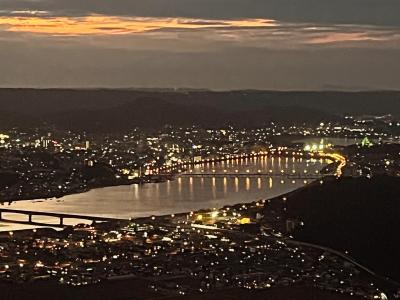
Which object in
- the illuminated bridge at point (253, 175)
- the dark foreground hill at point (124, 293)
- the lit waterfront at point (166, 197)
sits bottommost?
the dark foreground hill at point (124, 293)

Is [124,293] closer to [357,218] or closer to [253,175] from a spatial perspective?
[357,218]

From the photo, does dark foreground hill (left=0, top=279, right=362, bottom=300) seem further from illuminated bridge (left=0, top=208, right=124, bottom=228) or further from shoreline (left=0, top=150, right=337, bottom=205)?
shoreline (left=0, top=150, right=337, bottom=205)

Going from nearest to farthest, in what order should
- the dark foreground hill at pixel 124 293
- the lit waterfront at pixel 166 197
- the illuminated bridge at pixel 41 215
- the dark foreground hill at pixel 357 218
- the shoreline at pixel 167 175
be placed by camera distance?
the dark foreground hill at pixel 124 293, the dark foreground hill at pixel 357 218, the illuminated bridge at pixel 41 215, the lit waterfront at pixel 166 197, the shoreline at pixel 167 175

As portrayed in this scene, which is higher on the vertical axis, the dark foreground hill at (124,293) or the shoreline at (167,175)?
the shoreline at (167,175)

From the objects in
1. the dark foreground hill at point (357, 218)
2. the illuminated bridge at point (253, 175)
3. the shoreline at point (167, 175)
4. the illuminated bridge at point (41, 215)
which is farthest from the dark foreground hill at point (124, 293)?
the illuminated bridge at point (253, 175)

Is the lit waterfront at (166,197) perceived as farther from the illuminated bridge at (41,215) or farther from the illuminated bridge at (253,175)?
the illuminated bridge at (253,175)

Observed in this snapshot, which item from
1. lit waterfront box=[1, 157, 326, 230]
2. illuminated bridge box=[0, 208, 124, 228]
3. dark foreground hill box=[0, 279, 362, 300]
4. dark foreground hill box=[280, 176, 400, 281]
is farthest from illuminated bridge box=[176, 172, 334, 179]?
dark foreground hill box=[0, 279, 362, 300]

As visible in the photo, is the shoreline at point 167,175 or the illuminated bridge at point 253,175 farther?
the illuminated bridge at point 253,175
